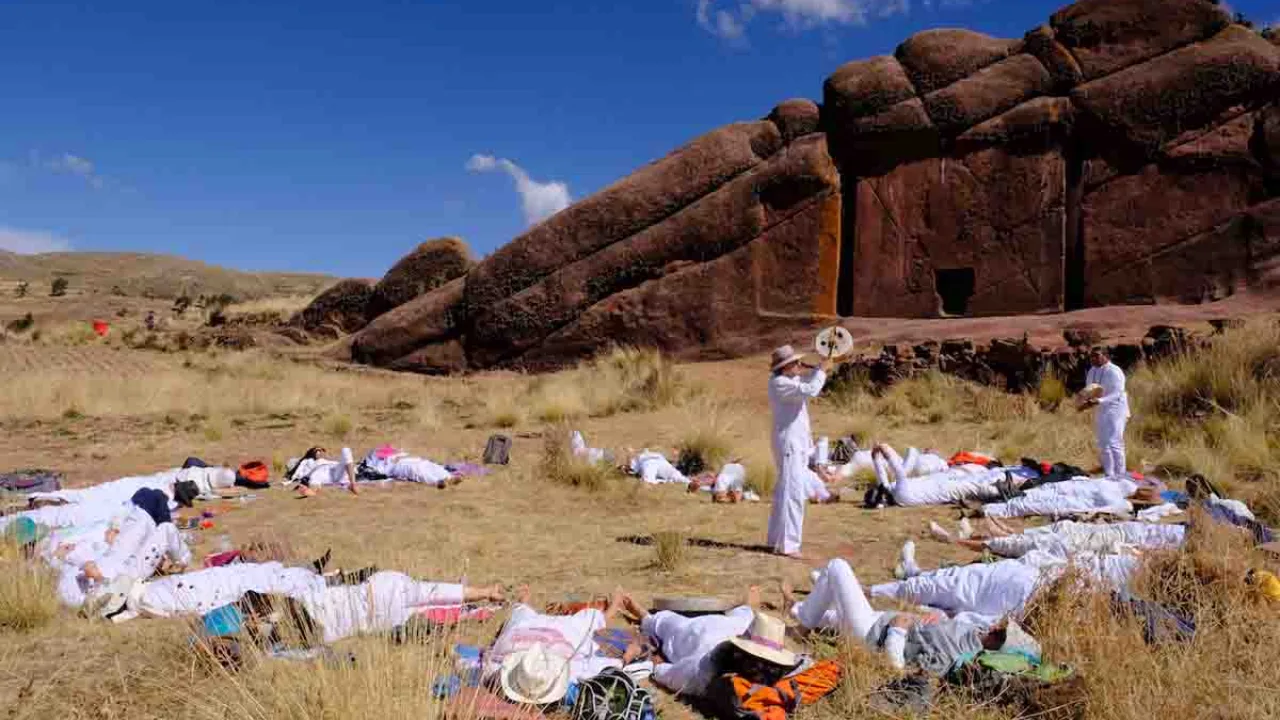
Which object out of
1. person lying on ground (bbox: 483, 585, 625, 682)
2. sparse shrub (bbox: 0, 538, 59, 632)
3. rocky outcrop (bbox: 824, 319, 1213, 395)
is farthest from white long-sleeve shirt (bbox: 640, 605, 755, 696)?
rocky outcrop (bbox: 824, 319, 1213, 395)

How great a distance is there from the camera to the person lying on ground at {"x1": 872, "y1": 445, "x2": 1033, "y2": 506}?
923cm

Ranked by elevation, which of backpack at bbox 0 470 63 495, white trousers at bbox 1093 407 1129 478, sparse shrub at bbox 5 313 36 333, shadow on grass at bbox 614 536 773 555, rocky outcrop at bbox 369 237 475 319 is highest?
rocky outcrop at bbox 369 237 475 319

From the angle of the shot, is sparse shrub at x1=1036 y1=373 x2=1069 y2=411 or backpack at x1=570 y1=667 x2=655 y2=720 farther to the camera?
sparse shrub at x1=1036 y1=373 x2=1069 y2=411

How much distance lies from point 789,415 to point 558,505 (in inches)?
123

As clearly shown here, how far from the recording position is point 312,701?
129 inches

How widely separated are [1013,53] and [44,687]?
19834 millimetres

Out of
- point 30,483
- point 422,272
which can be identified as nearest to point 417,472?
point 30,483

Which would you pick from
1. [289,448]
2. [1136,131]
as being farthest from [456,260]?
[1136,131]

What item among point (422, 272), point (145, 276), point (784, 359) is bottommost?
point (784, 359)

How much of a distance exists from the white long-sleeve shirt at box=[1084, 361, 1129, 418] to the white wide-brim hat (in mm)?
7432

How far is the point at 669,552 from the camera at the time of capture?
6.85 meters

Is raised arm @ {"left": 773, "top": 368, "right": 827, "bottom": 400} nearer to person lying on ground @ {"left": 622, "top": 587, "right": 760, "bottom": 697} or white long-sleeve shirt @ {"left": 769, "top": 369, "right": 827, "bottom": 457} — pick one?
white long-sleeve shirt @ {"left": 769, "top": 369, "right": 827, "bottom": 457}

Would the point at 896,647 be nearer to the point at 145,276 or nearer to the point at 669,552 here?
the point at 669,552

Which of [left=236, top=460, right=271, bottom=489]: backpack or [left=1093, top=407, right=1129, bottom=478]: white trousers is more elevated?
[left=1093, top=407, right=1129, bottom=478]: white trousers
